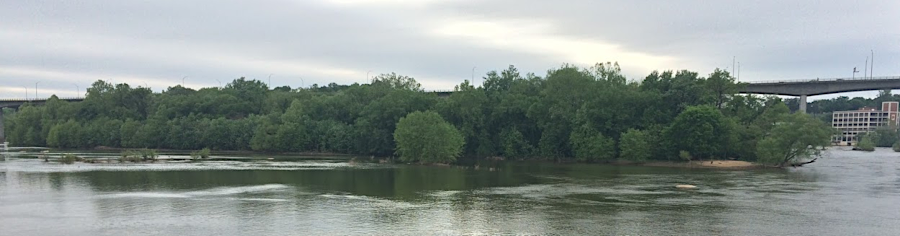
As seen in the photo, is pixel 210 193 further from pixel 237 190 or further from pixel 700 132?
pixel 700 132

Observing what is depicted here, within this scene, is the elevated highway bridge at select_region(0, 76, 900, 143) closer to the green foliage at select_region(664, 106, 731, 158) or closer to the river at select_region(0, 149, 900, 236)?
the green foliage at select_region(664, 106, 731, 158)

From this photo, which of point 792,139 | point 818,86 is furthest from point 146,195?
point 818,86

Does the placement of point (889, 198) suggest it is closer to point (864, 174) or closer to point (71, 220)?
point (864, 174)

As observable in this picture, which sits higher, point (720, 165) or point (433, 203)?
point (433, 203)

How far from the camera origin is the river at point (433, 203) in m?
32.0

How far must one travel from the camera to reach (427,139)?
81500mm

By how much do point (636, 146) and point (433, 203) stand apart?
48775 millimetres

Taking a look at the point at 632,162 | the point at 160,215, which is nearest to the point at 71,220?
the point at 160,215

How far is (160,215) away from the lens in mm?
34594

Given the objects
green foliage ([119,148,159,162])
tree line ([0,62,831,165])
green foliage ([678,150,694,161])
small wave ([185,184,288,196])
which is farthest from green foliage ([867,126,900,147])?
green foliage ([119,148,159,162])

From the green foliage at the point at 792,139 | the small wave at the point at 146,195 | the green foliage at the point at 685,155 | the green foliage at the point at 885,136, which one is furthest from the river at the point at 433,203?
the green foliage at the point at 885,136

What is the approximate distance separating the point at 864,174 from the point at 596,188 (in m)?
38.4

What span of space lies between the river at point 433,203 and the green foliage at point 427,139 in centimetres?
1615

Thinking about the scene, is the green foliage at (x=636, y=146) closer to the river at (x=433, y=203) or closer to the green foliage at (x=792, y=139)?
the green foliage at (x=792, y=139)
